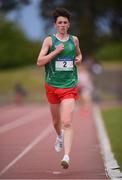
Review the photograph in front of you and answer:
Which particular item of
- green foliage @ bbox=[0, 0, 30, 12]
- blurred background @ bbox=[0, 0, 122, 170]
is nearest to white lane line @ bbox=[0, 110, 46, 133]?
green foliage @ bbox=[0, 0, 30, 12]

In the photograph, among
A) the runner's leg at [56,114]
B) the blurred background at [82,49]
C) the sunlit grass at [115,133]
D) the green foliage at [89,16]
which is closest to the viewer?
the runner's leg at [56,114]

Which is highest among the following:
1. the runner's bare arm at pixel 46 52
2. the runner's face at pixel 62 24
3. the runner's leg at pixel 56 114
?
the runner's face at pixel 62 24

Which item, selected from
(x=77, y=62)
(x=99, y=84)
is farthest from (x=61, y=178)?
(x=99, y=84)

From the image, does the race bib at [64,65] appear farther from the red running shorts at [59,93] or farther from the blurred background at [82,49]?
the blurred background at [82,49]

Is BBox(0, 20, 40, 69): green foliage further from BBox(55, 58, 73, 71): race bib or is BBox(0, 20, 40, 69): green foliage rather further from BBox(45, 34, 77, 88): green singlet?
BBox(55, 58, 73, 71): race bib

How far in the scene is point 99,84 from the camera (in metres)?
40.2

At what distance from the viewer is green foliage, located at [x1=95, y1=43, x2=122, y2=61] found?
42156mm

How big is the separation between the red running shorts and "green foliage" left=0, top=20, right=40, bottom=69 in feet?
111

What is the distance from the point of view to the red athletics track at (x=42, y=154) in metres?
9.92

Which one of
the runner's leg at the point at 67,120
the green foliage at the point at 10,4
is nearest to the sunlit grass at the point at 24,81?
the green foliage at the point at 10,4

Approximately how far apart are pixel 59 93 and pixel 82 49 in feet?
98.5

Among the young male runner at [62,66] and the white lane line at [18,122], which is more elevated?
the young male runner at [62,66]

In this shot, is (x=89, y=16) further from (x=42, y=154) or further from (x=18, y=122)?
(x=42, y=154)

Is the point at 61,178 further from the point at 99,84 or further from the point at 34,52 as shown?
the point at 34,52
